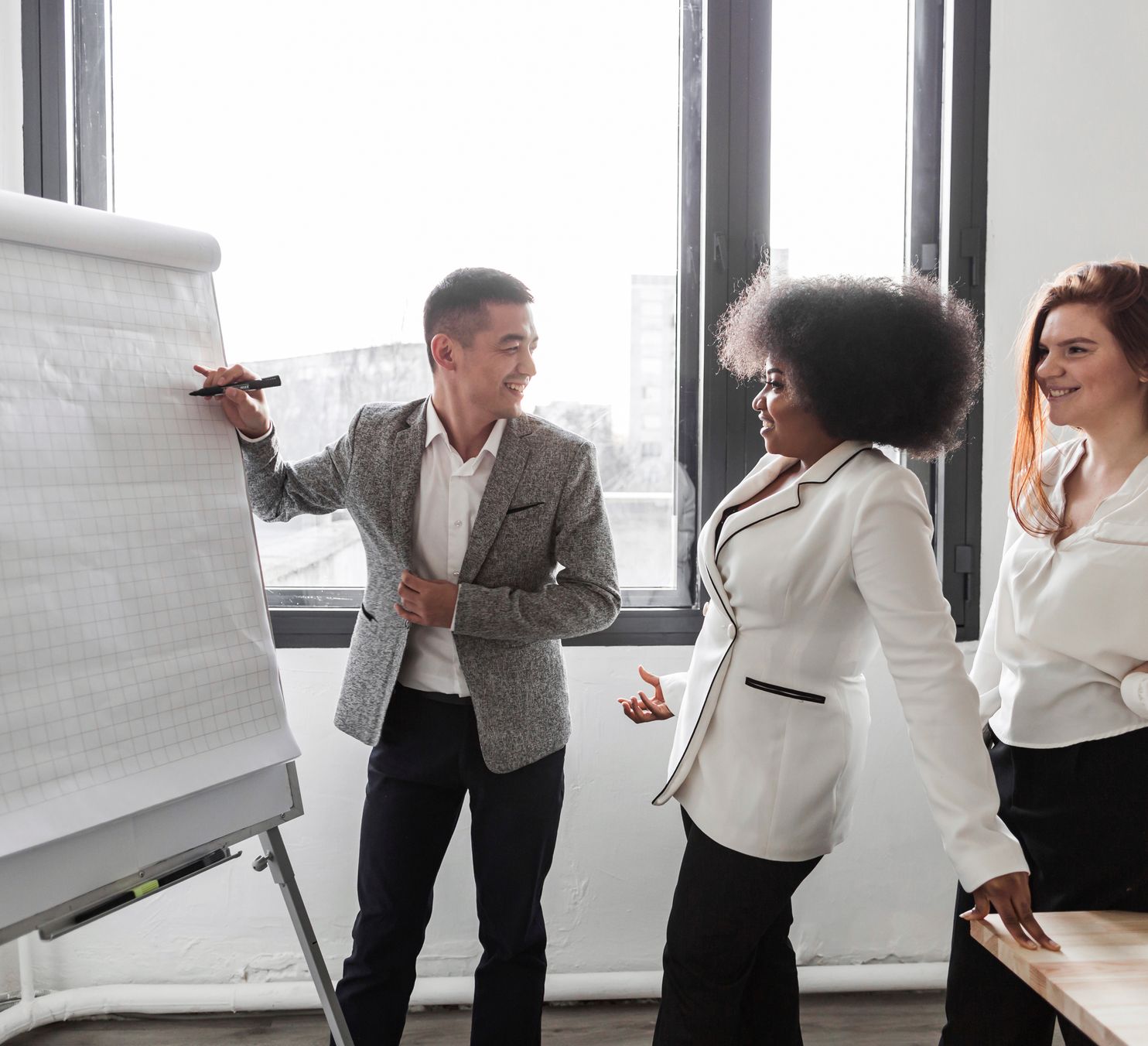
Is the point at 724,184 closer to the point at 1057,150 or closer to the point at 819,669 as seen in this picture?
the point at 1057,150

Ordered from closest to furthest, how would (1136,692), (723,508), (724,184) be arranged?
1. (1136,692)
2. (723,508)
3. (724,184)

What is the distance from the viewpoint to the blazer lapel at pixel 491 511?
4.67 feet

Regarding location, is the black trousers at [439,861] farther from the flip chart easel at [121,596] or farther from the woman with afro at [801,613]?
the woman with afro at [801,613]

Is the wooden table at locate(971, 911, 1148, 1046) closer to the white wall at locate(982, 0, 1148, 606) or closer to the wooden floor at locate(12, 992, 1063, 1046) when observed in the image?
the wooden floor at locate(12, 992, 1063, 1046)

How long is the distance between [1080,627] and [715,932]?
628 millimetres

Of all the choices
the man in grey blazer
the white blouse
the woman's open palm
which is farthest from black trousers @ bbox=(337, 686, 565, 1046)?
the white blouse

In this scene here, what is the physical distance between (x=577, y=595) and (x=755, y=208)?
103 centimetres

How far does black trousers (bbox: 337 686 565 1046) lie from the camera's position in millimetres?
1472

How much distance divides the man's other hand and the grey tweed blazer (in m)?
0.04

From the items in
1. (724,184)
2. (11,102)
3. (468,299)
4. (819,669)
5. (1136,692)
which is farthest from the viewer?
(724,184)

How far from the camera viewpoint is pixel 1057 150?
74.6 inches

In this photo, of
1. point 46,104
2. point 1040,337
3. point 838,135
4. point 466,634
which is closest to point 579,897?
point 466,634

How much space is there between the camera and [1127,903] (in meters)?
1.13

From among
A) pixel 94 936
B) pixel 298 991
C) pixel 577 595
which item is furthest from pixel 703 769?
pixel 94 936
